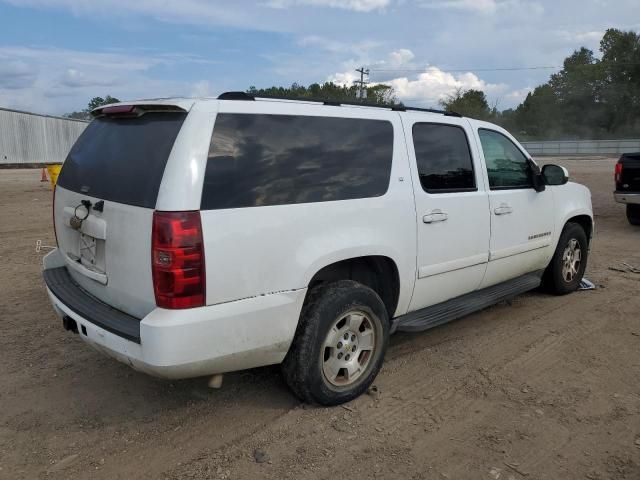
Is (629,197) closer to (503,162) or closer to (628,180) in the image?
(628,180)

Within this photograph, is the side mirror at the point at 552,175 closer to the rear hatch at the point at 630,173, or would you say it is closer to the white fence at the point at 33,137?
the rear hatch at the point at 630,173

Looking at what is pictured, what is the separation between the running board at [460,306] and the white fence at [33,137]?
30.4 meters

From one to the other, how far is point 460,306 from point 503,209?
923mm

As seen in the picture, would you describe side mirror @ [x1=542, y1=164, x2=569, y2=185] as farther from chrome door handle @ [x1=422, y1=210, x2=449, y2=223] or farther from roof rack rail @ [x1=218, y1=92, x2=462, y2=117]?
chrome door handle @ [x1=422, y1=210, x2=449, y2=223]

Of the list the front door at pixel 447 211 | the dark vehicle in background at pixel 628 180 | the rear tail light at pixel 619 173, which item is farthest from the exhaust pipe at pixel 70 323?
the rear tail light at pixel 619 173

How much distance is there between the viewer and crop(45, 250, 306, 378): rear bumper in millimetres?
2652

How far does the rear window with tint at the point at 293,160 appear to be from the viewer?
2.81 metres

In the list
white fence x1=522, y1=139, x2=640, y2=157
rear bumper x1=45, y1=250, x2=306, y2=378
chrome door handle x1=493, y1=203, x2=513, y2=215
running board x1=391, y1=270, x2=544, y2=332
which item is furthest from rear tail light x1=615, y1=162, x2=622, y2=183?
white fence x1=522, y1=139, x2=640, y2=157

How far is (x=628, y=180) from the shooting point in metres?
9.86

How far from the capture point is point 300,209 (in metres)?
3.04

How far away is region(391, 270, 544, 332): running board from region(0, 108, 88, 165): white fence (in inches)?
1199

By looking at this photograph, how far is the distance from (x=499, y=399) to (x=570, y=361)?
95 centimetres

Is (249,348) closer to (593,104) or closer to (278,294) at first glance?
(278,294)

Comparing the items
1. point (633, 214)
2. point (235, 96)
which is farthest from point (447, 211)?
point (633, 214)
